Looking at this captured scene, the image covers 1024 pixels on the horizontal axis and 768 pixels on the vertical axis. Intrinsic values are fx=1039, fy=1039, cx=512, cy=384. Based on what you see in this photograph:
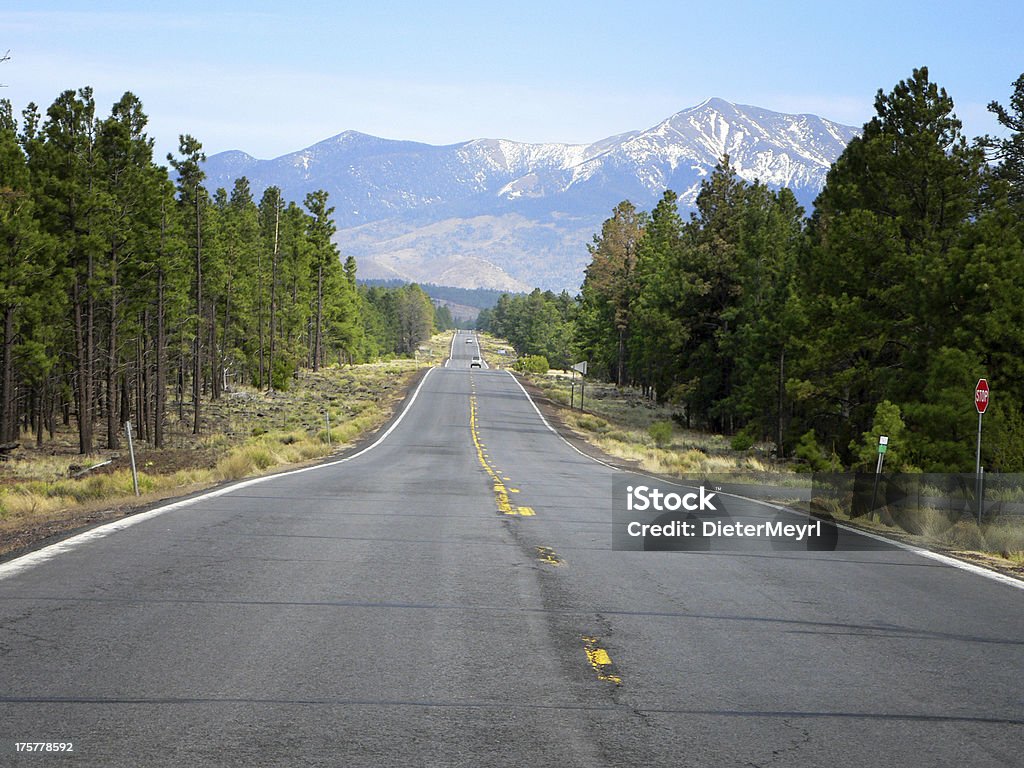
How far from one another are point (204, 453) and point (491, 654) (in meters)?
36.7

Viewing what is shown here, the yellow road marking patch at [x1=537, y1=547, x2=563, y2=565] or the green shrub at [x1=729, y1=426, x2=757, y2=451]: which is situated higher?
the yellow road marking patch at [x1=537, y1=547, x2=563, y2=565]

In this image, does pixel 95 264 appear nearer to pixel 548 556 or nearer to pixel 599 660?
pixel 548 556

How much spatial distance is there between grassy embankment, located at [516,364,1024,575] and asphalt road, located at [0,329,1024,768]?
2673mm

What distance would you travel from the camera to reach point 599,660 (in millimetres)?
6180

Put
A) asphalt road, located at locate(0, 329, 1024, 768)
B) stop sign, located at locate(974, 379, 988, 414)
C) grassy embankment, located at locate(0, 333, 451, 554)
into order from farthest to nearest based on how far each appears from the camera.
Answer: stop sign, located at locate(974, 379, 988, 414) → grassy embankment, located at locate(0, 333, 451, 554) → asphalt road, located at locate(0, 329, 1024, 768)

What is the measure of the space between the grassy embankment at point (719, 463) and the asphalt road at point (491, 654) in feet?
8.77

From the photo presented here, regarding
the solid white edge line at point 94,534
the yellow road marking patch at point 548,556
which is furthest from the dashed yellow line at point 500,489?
the solid white edge line at point 94,534

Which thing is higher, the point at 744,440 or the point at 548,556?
the point at 548,556

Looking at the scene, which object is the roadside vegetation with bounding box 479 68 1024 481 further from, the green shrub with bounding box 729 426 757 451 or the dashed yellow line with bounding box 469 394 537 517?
the dashed yellow line with bounding box 469 394 537 517

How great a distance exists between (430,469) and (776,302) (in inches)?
939

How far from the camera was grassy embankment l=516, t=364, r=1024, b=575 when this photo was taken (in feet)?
42.3

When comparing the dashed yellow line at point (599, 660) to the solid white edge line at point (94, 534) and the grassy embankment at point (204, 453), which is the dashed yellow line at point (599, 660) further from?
the grassy embankment at point (204, 453)

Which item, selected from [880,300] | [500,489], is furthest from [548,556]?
[880,300]

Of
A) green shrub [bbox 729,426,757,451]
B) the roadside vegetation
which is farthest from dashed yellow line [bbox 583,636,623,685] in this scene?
green shrub [bbox 729,426,757,451]
